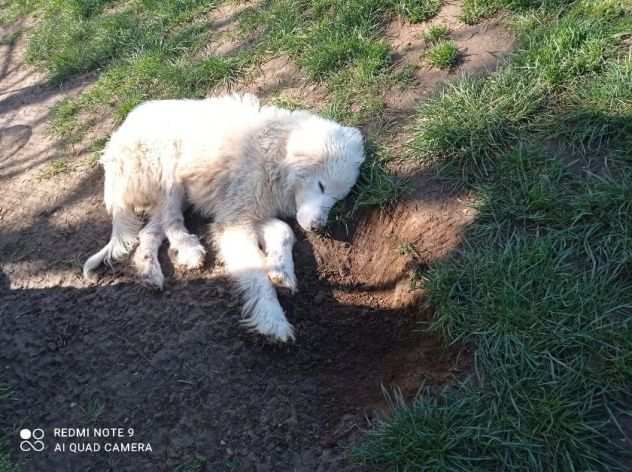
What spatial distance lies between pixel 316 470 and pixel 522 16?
12.9 feet

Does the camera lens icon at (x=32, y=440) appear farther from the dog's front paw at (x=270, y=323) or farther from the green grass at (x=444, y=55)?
the green grass at (x=444, y=55)

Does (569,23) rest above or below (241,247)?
above

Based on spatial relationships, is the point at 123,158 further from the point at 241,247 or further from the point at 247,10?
Answer: the point at 247,10

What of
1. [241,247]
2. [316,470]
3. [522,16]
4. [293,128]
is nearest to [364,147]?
[293,128]

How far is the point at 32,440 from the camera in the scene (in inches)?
119

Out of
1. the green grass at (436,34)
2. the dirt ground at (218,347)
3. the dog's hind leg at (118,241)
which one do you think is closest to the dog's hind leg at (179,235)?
the dirt ground at (218,347)

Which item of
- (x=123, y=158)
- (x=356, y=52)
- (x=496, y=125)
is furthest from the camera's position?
(x=356, y=52)

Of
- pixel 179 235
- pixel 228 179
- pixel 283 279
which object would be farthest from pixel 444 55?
pixel 179 235

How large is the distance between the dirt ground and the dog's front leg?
93mm

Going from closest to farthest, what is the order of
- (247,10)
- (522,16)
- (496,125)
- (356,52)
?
1. (496,125)
2. (522,16)
3. (356,52)
4. (247,10)

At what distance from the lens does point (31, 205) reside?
187 inches

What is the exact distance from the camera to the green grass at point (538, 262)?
104 inches

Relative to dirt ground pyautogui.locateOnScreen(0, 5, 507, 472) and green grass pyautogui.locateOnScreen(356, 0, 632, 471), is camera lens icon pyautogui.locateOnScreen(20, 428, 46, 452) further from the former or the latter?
green grass pyautogui.locateOnScreen(356, 0, 632, 471)

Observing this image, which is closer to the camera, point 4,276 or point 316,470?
point 316,470
